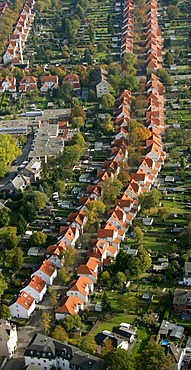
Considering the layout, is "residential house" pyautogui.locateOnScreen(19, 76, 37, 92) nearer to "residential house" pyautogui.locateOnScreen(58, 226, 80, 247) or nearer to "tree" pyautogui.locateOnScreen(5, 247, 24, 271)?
"residential house" pyautogui.locateOnScreen(58, 226, 80, 247)

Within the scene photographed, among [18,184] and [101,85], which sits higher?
[101,85]

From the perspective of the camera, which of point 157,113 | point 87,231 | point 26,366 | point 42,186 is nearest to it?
point 26,366

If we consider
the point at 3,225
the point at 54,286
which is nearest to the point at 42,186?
the point at 3,225

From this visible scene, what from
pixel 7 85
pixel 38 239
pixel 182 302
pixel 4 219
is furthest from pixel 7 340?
pixel 7 85

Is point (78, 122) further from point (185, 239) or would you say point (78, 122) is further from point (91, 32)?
point (91, 32)

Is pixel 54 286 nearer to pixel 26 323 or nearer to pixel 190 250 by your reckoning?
pixel 26 323

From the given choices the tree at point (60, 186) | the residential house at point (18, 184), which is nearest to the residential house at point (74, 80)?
Result: the residential house at point (18, 184)

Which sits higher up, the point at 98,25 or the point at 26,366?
the point at 98,25
